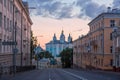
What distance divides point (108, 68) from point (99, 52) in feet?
23.6

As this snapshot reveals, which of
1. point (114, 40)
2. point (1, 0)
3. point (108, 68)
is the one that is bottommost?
point (108, 68)

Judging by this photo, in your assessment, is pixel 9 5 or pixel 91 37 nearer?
pixel 9 5

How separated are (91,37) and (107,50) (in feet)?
65.2

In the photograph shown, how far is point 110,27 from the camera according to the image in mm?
79750

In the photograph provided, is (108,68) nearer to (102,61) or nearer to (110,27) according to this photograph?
(102,61)

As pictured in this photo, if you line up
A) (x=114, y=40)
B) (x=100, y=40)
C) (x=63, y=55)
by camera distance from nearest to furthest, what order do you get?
(x=114, y=40) → (x=100, y=40) → (x=63, y=55)

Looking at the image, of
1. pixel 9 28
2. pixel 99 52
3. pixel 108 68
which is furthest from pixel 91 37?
pixel 9 28

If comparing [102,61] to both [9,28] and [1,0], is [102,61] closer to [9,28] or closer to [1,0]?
[9,28]

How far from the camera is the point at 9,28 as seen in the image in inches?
2264

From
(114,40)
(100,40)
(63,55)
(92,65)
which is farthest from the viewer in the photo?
(63,55)

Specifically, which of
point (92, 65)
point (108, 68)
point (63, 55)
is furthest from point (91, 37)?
point (63, 55)

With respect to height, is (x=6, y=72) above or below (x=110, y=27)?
below

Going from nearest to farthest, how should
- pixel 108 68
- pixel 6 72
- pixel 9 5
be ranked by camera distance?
pixel 6 72 → pixel 9 5 → pixel 108 68

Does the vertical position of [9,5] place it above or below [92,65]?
above
